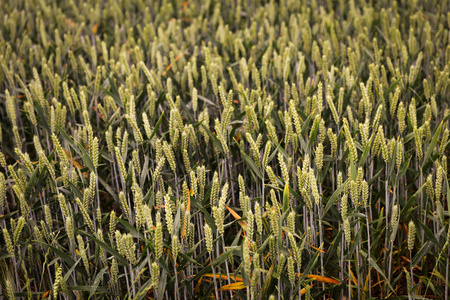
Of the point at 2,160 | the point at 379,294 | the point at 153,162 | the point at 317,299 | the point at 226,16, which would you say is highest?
the point at 226,16

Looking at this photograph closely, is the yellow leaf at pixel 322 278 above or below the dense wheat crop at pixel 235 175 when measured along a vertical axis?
below

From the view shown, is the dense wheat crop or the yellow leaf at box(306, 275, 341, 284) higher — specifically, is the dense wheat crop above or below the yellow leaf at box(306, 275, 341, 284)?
above

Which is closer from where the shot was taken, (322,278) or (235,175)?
(322,278)

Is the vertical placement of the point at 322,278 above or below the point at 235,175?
below

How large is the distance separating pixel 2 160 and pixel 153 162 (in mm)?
516

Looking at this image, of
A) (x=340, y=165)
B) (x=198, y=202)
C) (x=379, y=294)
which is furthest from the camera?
(x=379, y=294)

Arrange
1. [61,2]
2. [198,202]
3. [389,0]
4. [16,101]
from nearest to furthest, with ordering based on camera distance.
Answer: [198,202] < [16,101] < [389,0] < [61,2]

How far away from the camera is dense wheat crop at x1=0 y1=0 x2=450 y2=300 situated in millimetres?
1207

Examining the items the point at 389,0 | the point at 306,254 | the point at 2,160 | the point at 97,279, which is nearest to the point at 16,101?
the point at 2,160

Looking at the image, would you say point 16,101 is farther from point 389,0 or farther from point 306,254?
point 389,0

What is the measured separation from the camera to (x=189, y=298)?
1433 millimetres

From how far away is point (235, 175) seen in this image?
170cm

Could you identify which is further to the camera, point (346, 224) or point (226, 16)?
point (226, 16)

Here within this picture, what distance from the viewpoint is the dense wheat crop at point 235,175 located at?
47.5 inches
